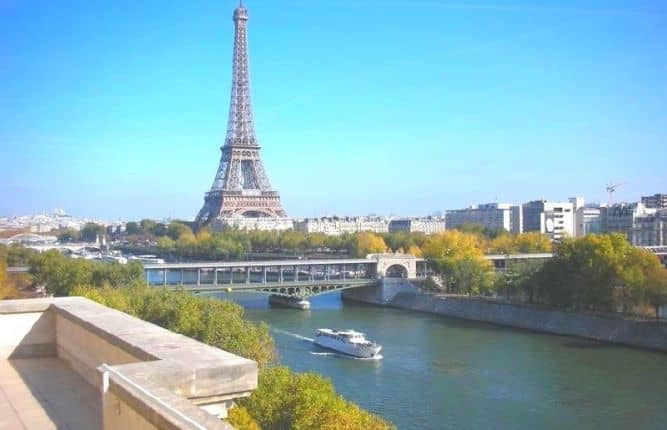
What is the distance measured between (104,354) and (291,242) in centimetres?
5399

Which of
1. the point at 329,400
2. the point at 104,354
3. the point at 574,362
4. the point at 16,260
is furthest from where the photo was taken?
the point at 16,260

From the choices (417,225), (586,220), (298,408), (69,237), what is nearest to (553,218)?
(586,220)

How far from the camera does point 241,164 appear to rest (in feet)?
208

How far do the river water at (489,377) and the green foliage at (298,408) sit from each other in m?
4.40

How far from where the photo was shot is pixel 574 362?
17.8 m

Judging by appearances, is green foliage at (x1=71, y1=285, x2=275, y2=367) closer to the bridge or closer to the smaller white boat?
the smaller white boat

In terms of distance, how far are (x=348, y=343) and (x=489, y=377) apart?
13.9 ft

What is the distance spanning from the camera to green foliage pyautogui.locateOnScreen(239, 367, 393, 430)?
7.19 metres

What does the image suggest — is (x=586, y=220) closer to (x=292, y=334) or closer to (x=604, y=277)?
(x=604, y=277)

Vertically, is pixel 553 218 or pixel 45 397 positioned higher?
pixel 553 218

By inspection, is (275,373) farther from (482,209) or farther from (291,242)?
Answer: (482,209)

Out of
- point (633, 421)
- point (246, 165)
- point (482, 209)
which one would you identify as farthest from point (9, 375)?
point (482, 209)

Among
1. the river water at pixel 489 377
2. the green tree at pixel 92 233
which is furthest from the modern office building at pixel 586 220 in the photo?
the green tree at pixel 92 233

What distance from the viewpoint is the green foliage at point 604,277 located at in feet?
71.9
